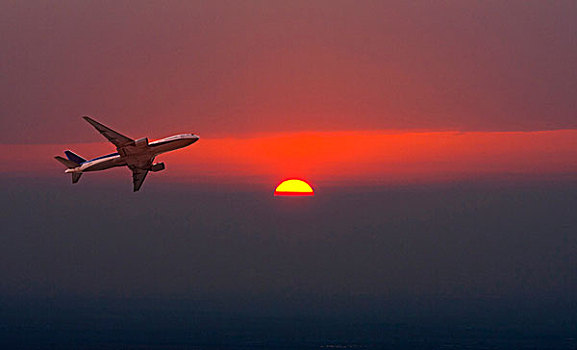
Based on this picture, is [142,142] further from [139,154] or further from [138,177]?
[138,177]

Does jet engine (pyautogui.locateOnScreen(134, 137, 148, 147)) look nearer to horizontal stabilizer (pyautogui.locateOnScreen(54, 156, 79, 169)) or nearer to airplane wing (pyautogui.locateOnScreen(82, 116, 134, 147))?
airplane wing (pyautogui.locateOnScreen(82, 116, 134, 147))

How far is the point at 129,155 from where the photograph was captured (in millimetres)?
179875

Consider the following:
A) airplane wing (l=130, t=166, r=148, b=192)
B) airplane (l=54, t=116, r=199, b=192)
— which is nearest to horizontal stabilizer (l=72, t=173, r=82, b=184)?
airplane (l=54, t=116, r=199, b=192)

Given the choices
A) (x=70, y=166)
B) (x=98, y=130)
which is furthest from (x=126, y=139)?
(x=70, y=166)

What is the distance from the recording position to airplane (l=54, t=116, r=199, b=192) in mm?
173625

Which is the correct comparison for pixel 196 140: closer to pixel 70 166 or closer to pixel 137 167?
pixel 137 167

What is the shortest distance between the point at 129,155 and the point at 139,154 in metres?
2.55

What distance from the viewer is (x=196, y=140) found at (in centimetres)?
17362

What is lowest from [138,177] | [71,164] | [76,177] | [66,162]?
[76,177]

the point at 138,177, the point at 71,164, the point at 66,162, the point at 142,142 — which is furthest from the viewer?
the point at 138,177

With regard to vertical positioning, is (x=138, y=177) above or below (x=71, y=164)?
above

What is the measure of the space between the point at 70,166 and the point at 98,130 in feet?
55.5

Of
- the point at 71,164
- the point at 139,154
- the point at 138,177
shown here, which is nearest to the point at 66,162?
the point at 71,164

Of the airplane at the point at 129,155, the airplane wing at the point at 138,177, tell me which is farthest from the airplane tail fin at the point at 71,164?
the airplane wing at the point at 138,177
